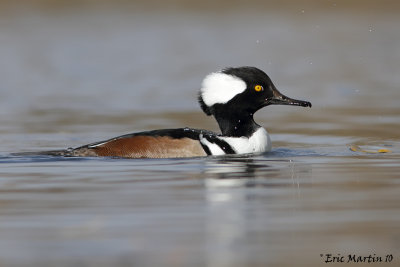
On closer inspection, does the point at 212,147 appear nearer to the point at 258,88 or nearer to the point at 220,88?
the point at 220,88

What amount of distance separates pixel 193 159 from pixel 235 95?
1.04m

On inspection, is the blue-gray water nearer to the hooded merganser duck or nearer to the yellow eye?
the hooded merganser duck

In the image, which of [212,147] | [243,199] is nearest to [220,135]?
[212,147]

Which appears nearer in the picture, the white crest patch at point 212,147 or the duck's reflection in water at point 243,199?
the duck's reflection in water at point 243,199

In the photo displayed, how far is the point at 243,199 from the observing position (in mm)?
8305

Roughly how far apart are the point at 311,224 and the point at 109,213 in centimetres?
152

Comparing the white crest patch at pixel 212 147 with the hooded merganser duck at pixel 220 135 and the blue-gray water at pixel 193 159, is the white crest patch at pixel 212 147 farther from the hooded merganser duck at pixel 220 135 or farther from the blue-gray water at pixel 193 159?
the blue-gray water at pixel 193 159

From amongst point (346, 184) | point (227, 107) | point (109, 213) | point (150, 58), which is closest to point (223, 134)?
point (227, 107)

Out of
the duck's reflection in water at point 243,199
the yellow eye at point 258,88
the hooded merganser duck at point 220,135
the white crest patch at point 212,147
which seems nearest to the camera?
the duck's reflection in water at point 243,199

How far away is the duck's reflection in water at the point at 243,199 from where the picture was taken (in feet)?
21.1

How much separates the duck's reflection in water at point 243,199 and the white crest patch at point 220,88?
79 centimetres

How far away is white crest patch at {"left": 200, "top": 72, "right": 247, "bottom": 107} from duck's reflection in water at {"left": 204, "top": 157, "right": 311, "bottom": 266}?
0.79m

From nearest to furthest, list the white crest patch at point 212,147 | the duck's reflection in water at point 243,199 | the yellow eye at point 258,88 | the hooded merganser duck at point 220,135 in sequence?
the duck's reflection in water at point 243,199 → the hooded merganser duck at point 220,135 → the white crest patch at point 212,147 → the yellow eye at point 258,88

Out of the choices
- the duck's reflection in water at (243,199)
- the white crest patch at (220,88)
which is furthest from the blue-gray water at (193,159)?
the white crest patch at (220,88)
